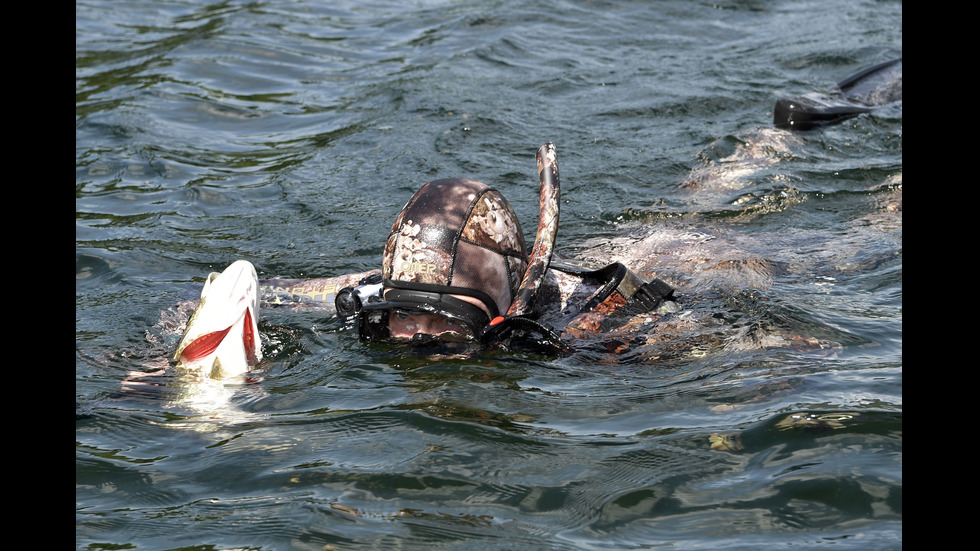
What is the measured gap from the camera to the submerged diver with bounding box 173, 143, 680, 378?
396 cm

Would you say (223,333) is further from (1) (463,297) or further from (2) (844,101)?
(2) (844,101)

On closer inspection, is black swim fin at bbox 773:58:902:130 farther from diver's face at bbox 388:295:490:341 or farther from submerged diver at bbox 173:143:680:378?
diver's face at bbox 388:295:490:341

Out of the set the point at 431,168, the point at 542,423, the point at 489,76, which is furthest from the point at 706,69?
the point at 542,423

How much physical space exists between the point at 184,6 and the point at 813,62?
7805 mm

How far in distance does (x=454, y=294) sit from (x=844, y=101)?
5.08 m

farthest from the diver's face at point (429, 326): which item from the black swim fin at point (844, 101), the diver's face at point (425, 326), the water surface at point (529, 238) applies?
the black swim fin at point (844, 101)

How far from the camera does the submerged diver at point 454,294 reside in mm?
3963

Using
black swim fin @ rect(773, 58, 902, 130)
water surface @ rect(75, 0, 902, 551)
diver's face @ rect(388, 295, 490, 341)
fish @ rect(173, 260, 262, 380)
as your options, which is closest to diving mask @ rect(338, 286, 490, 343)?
diver's face @ rect(388, 295, 490, 341)

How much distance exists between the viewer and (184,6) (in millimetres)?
12125

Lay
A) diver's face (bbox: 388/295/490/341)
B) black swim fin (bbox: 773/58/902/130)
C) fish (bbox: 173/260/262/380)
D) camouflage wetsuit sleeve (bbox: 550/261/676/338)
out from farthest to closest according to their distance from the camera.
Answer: black swim fin (bbox: 773/58/902/130) → camouflage wetsuit sleeve (bbox: 550/261/676/338) → diver's face (bbox: 388/295/490/341) → fish (bbox: 173/260/262/380)

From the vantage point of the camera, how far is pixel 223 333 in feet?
12.9

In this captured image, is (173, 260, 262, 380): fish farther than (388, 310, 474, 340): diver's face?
No

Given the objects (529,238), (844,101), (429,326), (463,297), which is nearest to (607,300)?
(463,297)

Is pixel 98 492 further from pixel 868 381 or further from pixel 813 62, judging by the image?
pixel 813 62
